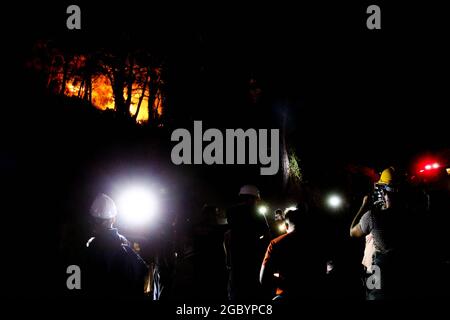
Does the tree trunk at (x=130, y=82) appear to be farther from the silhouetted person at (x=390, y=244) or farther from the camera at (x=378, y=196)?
the silhouetted person at (x=390, y=244)

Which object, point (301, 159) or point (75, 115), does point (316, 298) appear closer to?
point (75, 115)

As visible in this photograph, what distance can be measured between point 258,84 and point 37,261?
16.6 m

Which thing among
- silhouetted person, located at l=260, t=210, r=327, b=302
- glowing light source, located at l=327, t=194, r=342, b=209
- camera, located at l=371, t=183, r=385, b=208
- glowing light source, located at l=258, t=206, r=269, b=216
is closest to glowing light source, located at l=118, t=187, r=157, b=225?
glowing light source, located at l=258, t=206, r=269, b=216

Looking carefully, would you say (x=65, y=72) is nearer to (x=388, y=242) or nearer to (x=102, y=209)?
(x=102, y=209)

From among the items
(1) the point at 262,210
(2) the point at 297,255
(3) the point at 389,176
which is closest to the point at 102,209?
(2) the point at 297,255

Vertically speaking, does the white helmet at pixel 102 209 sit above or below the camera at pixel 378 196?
below

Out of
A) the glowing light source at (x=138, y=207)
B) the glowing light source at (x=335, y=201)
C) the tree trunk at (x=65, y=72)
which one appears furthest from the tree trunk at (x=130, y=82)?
the glowing light source at (x=138, y=207)

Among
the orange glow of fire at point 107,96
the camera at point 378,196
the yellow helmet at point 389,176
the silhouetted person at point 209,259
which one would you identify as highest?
the orange glow of fire at point 107,96

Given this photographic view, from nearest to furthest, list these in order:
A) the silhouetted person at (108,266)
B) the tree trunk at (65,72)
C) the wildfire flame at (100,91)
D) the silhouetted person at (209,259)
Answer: the silhouetted person at (108,266), the silhouetted person at (209,259), the tree trunk at (65,72), the wildfire flame at (100,91)

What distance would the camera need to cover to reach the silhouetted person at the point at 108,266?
152 inches

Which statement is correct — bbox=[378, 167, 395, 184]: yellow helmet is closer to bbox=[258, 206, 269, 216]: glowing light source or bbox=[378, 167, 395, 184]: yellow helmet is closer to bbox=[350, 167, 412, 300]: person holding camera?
bbox=[350, 167, 412, 300]: person holding camera

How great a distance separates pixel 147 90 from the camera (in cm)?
2091

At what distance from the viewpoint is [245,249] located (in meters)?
4.34
